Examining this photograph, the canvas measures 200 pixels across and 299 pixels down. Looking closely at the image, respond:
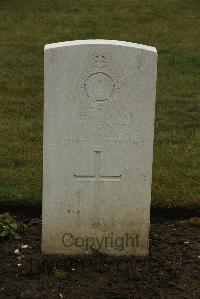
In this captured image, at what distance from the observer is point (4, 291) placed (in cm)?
424

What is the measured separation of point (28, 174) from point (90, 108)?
6.35ft

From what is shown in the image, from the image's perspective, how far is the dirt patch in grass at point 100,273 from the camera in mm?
4250

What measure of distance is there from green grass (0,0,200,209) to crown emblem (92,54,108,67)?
170 cm

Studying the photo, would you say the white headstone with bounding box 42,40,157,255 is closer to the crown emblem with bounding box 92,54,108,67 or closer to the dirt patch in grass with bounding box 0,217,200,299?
the crown emblem with bounding box 92,54,108,67

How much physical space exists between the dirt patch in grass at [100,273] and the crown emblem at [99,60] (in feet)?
4.43

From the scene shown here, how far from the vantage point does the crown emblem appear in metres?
4.30

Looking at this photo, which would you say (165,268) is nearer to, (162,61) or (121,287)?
(121,287)

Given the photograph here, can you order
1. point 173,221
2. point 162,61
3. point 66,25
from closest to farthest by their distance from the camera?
point 173,221, point 162,61, point 66,25

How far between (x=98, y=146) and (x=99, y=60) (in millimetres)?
578

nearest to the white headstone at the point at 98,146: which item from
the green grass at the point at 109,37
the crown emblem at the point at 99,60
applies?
the crown emblem at the point at 99,60

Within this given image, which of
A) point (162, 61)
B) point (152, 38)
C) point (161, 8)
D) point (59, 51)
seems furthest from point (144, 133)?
point (161, 8)

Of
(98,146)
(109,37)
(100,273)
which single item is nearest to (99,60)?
(98,146)

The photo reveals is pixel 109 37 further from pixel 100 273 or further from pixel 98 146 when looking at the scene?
pixel 100 273

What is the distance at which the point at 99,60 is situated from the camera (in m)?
4.32
